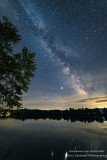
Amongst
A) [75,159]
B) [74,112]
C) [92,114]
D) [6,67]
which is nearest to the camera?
[75,159]

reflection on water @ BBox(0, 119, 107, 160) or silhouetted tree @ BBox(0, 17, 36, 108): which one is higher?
silhouetted tree @ BBox(0, 17, 36, 108)

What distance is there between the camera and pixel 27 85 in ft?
40.4

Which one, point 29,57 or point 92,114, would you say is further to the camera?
point 92,114

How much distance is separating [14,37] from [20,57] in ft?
6.97

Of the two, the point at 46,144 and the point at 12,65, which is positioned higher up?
the point at 12,65

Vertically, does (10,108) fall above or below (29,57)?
below

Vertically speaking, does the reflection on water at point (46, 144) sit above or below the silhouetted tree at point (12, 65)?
below

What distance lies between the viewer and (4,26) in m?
11.3

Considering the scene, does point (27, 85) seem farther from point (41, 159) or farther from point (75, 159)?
point (75, 159)

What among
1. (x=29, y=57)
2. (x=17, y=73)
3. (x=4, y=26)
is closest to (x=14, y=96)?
(x=17, y=73)

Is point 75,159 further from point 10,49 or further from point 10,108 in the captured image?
point 10,49

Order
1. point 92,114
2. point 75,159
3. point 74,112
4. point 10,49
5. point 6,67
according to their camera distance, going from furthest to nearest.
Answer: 1. point 74,112
2. point 92,114
3. point 10,49
4. point 6,67
5. point 75,159

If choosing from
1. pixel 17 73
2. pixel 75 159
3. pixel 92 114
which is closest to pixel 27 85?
pixel 17 73

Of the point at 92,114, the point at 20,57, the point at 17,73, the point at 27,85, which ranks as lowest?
Result: the point at 92,114
